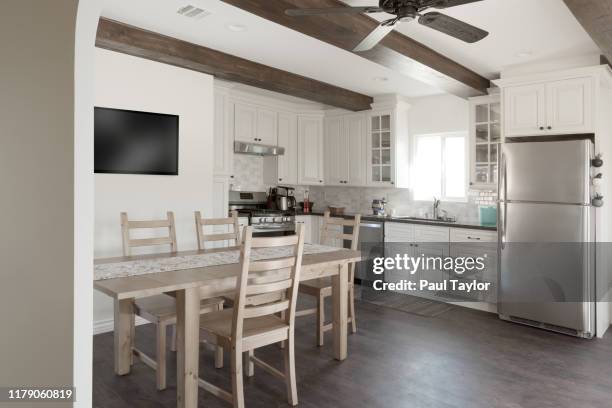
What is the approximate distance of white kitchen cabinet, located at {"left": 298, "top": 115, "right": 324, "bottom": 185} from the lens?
6.39 m

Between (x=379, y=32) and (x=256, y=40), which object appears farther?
(x=256, y=40)

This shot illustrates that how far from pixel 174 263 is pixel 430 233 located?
3204 mm

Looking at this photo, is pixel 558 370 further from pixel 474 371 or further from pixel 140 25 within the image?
pixel 140 25

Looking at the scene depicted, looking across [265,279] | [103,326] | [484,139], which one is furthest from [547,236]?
[103,326]

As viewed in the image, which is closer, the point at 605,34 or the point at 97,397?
the point at 97,397

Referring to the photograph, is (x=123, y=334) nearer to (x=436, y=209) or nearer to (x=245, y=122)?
(x=245, y=122)

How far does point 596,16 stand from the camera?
8.96 feet

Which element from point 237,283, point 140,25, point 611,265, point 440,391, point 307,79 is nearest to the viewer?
point 237,283

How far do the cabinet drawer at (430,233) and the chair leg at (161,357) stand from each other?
331 centimetres

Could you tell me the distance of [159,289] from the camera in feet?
7.07

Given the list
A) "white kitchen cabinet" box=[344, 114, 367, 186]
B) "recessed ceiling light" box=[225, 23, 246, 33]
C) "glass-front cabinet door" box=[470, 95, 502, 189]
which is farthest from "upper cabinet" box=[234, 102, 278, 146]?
"glass-front cabinet door" box=[470, 95, 502, 189]

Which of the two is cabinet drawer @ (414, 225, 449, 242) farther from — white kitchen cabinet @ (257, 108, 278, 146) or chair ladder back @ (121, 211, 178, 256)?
chair ladder back @ (121, 211, 178, 256)

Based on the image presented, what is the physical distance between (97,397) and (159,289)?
1.02 m

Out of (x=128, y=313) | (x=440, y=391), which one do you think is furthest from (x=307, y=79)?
(x=440, y=391)
